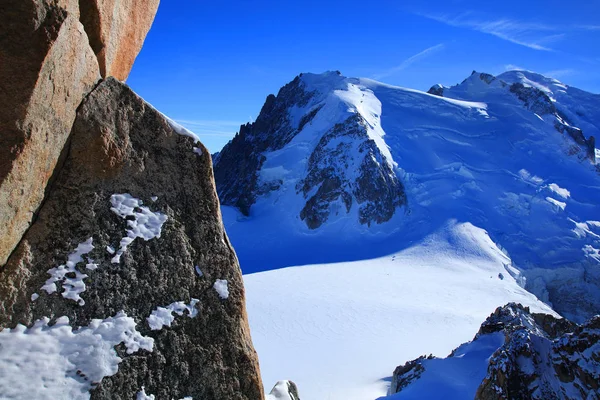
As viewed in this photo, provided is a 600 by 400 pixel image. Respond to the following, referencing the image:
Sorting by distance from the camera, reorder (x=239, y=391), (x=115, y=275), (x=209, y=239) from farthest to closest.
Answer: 1. (x=209, y=239)
2. (x=239, y=391)
3. (x=115, y=275)

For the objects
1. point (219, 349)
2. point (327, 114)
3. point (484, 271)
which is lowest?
point (219, 349)

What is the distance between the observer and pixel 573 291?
3931cm

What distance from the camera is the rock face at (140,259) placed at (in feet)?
13.0

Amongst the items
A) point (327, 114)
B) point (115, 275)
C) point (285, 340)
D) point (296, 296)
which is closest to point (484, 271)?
point (296, 296)

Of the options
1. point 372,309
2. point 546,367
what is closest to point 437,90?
point 372,309

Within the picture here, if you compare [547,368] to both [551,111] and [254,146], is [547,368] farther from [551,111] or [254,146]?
[551,111]

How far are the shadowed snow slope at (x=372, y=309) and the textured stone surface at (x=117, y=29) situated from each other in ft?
34.1

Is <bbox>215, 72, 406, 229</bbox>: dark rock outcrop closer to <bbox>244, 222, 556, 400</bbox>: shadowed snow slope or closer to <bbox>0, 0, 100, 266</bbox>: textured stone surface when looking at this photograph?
<bbox>244, 222, 556, 400</bbox>: shadowed snow slope

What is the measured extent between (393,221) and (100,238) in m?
40.1

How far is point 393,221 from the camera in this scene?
1694 inches

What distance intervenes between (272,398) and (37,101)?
4.44 metres

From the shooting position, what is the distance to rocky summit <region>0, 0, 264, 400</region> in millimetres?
3715

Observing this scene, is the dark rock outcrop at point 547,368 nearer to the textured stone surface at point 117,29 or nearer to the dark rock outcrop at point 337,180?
the textured stone surface at point 117,29

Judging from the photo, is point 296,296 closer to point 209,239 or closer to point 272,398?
point 272,398
